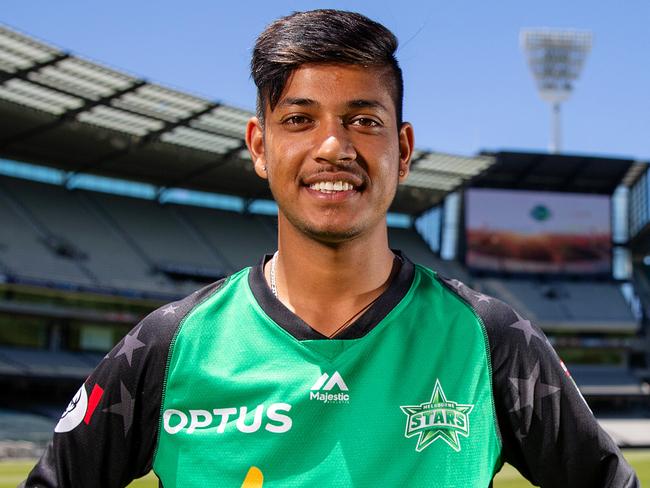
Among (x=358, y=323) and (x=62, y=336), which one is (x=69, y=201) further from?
(x=358, y=323)

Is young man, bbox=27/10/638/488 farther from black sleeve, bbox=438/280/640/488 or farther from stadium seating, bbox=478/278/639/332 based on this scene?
stadium seating, bbox=478/278/639/332

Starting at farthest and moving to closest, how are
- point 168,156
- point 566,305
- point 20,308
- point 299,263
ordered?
point 566,305
point 168,156
point 20,308
point 299,263

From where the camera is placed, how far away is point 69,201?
36219mm

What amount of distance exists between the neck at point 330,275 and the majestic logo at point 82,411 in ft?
1.74

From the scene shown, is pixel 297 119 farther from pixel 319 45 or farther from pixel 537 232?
pixel 537 232

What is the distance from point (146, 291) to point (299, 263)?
1300 inches

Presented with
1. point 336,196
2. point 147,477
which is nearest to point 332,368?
point 336,196

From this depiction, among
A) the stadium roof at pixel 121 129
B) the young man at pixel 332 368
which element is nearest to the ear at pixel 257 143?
the young man at pixel 332 368

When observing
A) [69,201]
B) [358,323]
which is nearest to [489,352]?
[358,323]

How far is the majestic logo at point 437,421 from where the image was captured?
1944mm

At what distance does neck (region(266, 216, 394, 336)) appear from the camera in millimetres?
2043

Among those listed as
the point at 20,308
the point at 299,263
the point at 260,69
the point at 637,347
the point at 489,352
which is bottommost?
the point at 637,347

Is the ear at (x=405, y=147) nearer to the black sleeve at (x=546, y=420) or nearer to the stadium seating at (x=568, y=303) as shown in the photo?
the black sleeve at (x=546, y=420)

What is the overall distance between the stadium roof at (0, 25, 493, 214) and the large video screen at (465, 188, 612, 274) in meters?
4.49
